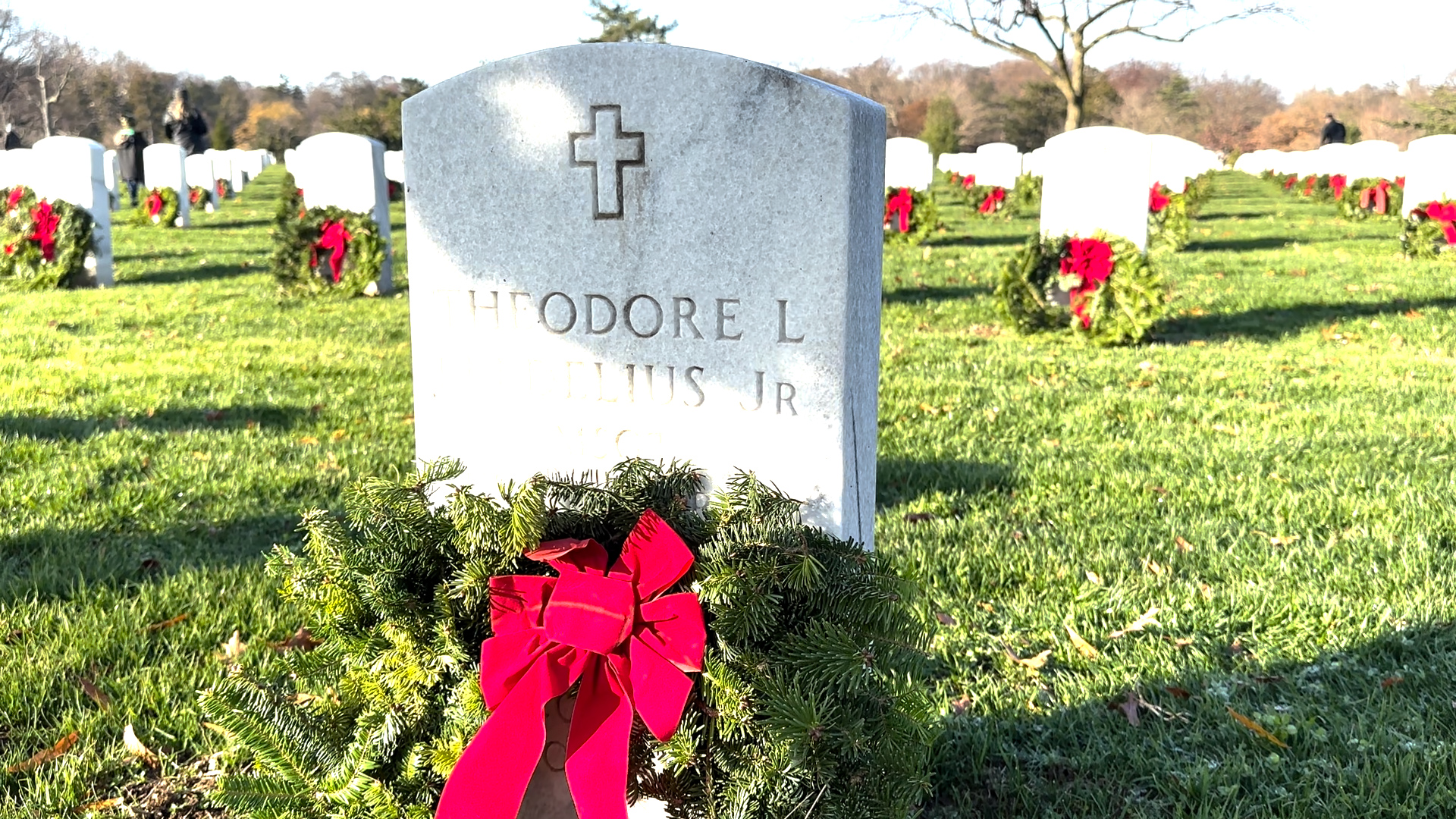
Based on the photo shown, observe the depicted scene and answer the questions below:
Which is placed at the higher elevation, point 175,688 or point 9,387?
point 9,387

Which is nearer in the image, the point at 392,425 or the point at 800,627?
the point at 800,627

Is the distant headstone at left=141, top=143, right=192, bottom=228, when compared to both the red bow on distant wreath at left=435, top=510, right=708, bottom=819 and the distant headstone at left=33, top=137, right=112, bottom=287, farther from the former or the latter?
the red bow on distant wreath at left=435, top=510, right=708, bottom=819

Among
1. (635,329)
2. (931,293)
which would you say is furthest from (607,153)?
(931,293)

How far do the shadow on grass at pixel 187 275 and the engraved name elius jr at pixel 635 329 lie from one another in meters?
10.5

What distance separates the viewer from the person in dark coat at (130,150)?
20.8 metres

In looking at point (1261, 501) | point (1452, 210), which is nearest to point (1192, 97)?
point (1452, 210)

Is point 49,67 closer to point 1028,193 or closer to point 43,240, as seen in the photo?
point 1028,193

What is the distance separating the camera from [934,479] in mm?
4953

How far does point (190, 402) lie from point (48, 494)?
5.53 ft

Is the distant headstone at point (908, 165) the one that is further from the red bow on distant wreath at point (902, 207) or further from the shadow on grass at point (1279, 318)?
the shadow on grass at point (1279, 318)

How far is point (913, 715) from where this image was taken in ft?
7.03

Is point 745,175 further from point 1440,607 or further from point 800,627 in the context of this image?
point 1440,607

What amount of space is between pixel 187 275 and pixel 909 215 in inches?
355

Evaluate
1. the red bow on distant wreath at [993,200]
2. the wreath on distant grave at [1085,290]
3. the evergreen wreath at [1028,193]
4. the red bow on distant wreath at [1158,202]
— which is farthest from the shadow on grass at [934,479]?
the evergreen wreath at [1028,193]
